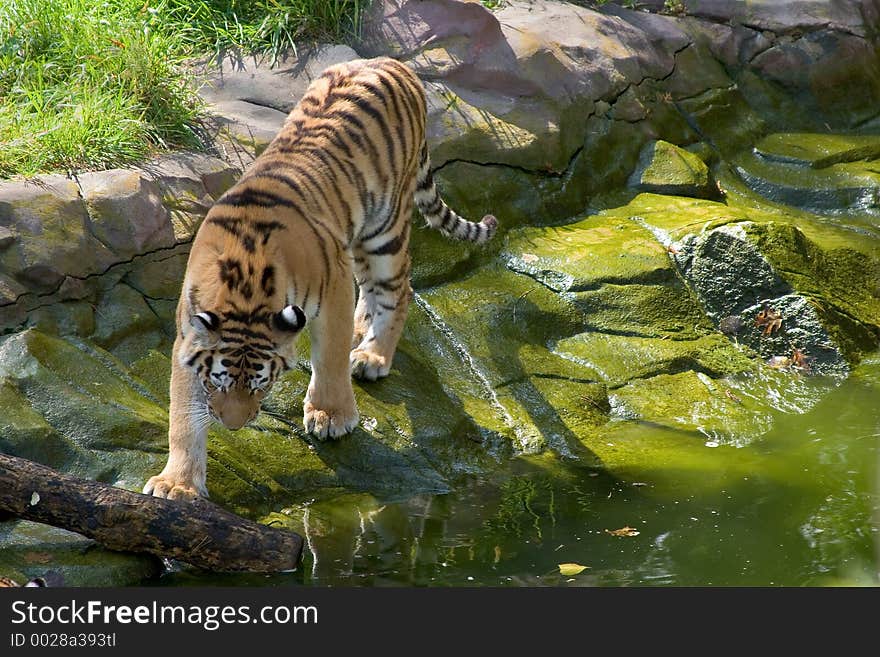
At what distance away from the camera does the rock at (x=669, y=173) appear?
7621mm

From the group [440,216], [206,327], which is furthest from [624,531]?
[440,216]

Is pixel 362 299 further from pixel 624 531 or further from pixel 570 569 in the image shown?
pixel 570 569

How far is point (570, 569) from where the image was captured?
168 inches

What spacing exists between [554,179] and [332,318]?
2905 millimetres

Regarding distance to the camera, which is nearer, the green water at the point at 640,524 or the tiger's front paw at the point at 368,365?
the green water at the point at 640,524

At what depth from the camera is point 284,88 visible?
712cm

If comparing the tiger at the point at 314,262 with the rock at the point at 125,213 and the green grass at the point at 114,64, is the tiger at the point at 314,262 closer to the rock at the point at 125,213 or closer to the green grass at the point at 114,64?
the rock at the point at 125,213

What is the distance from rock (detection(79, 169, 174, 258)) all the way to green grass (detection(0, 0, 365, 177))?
30cm

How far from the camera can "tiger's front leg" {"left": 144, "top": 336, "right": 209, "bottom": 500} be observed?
4.34 metres

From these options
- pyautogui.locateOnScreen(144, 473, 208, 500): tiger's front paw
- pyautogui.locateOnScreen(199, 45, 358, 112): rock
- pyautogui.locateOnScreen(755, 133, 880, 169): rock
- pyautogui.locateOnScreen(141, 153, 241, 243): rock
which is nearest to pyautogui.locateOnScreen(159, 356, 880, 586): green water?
pyautogui.locateOnScreen(144, 473, 208, 500): tiger's front paw

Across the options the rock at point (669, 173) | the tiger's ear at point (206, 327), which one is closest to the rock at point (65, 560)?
the tiger's ear at point (206, 327)

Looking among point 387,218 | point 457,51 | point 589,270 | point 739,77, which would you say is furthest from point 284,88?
point 739,77

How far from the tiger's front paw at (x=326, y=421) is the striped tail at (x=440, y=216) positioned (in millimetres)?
1505

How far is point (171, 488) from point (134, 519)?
0.30 meters
